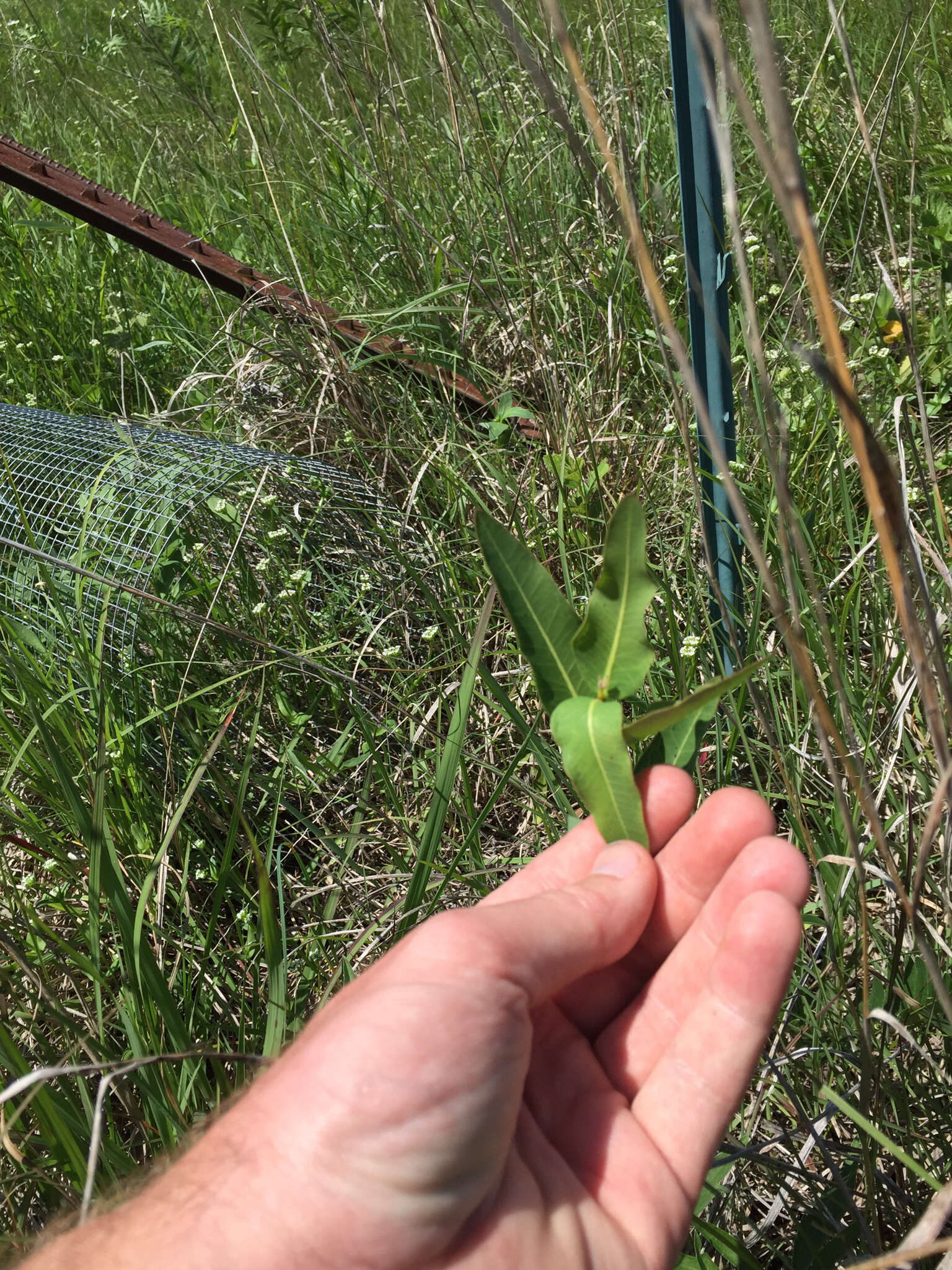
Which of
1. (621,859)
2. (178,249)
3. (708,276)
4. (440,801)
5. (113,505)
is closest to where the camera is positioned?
(621,859)

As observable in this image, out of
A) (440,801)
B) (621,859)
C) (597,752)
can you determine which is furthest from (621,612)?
(440,801)

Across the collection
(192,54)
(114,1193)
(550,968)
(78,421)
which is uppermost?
(192,54)

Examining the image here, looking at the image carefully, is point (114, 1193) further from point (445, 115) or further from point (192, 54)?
point (445, 115)

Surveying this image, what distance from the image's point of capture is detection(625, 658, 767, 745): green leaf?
72 centimetres

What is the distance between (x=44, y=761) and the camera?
1.40 m

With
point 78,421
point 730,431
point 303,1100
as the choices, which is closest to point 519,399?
point 730,431

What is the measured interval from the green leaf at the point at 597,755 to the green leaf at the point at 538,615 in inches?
0.8

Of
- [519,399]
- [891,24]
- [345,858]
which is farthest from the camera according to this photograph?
[891,24]

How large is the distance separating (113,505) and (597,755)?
125 centimetres

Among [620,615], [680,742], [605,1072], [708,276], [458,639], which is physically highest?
[708,276]

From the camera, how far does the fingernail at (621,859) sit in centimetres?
89

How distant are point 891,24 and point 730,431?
1802mm

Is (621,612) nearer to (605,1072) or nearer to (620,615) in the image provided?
(620,615)

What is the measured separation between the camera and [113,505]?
1.74 meters
